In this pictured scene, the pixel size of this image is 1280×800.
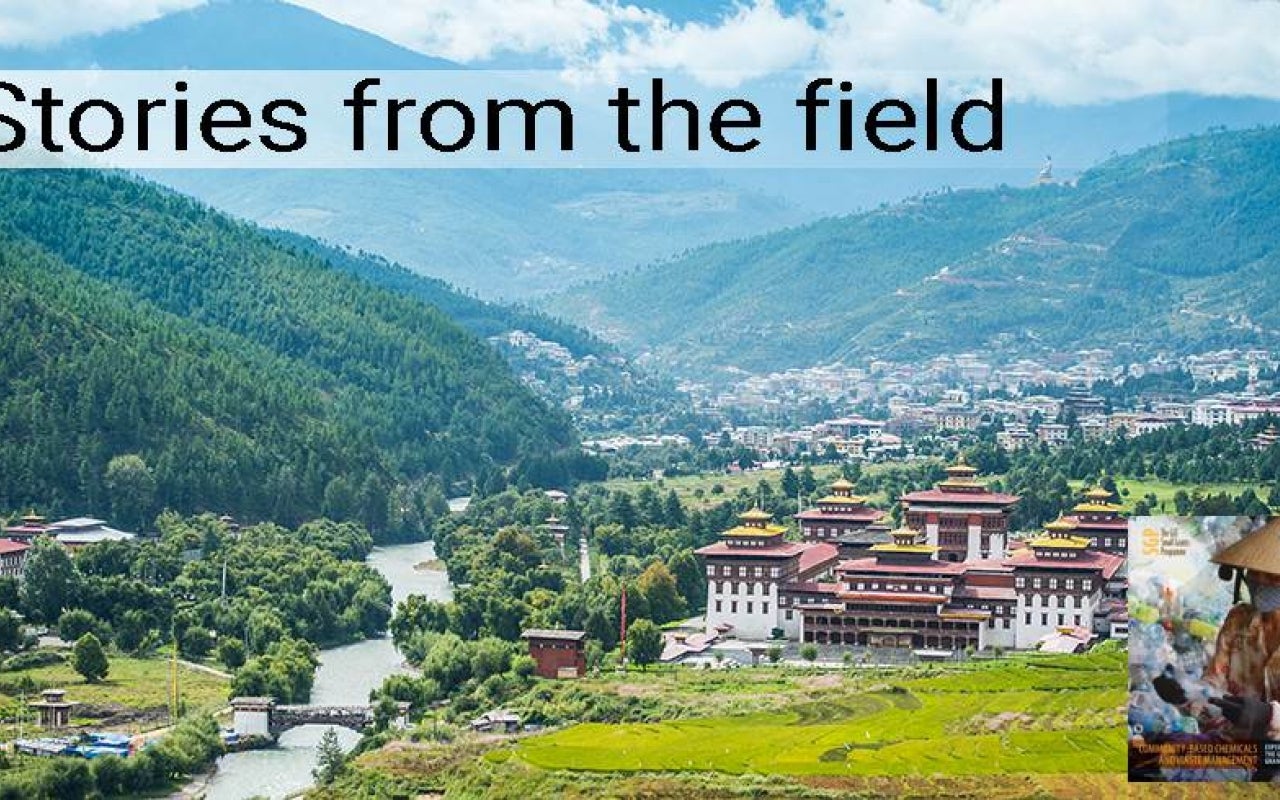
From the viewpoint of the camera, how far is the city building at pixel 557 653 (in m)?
19.9

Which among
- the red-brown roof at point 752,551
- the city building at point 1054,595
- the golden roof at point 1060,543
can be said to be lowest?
the city building at point 1054,595

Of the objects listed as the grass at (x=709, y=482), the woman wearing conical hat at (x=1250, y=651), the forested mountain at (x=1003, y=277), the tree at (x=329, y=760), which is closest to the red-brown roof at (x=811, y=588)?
the tree at (x=329, y=760)

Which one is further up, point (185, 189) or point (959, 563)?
point (185, 189)

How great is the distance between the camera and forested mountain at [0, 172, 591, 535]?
30.0m

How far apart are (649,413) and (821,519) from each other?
93.1ft

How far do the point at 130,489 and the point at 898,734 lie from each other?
44.4ft

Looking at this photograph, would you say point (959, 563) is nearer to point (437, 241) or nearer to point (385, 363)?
point (385, 363)

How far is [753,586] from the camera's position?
72.7ft

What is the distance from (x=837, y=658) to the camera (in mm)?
20656

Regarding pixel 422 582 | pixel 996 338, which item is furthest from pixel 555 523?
pixel 996 338

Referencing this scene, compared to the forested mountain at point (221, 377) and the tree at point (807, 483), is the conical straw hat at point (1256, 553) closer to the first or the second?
the forested mountain at point (221, 377)

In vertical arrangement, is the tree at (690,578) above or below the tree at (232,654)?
above

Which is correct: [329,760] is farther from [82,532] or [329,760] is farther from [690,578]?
[82,532]

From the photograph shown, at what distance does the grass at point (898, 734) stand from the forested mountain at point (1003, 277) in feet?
132
